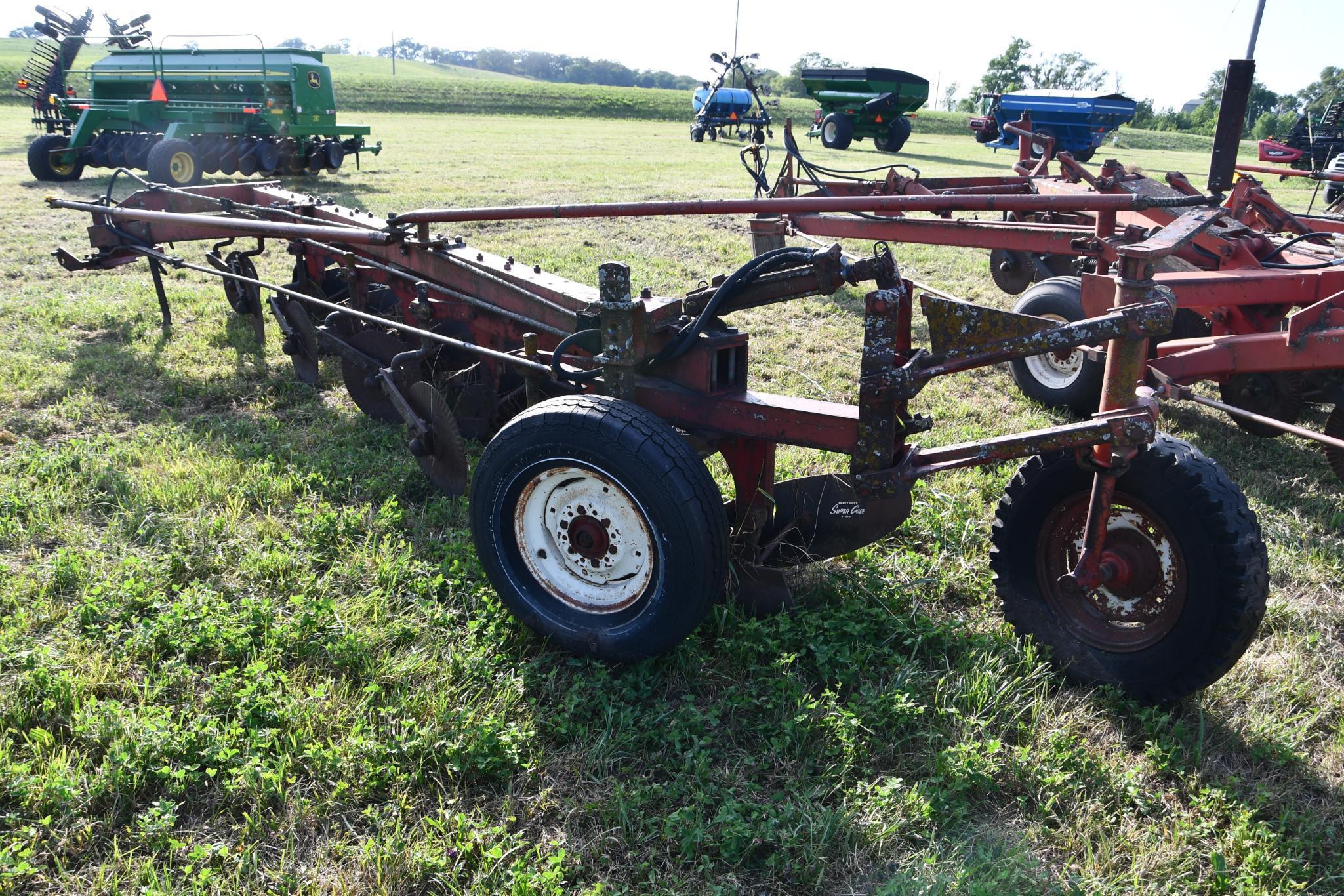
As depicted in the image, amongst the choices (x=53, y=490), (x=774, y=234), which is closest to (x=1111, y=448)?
(x=53, y=490)

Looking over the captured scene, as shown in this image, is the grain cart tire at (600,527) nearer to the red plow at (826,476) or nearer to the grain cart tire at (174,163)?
the red plow at (826,476)

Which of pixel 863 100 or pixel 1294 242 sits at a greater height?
pixel 863 100

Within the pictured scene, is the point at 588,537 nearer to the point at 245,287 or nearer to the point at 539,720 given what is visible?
the point at 539,720

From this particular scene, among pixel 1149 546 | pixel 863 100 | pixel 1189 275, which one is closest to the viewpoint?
pixel 1149 546

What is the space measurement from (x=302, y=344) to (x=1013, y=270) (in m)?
5.98

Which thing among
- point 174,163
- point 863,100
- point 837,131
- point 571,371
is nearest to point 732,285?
point 571,371

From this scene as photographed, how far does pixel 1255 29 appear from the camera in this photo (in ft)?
56.1

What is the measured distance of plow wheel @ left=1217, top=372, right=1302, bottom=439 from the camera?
4.98m

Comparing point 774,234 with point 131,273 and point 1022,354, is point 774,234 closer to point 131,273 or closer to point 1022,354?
point 1022,354

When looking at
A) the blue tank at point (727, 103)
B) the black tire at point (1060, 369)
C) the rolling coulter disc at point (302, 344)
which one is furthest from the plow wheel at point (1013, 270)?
the blue tank at point (727, 103)

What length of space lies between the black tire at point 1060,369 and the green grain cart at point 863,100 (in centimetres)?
2082

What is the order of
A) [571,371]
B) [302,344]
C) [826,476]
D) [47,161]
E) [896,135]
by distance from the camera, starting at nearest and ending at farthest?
1. [571,371]
2. [826,476]
3. [302,344]
4. [47,161]
5. [896,135]

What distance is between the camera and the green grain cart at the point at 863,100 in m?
25.2

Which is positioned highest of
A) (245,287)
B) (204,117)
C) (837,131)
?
(837,131)
